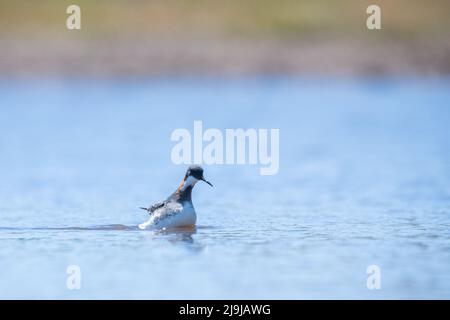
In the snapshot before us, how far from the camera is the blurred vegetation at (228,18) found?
41438 mm

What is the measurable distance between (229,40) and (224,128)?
12.6 metres

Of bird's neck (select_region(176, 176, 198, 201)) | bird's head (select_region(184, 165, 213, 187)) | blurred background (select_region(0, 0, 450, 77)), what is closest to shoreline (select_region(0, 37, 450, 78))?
blurred background (select_region(0, 0, 450, 77))

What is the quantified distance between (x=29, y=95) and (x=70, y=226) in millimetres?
22497

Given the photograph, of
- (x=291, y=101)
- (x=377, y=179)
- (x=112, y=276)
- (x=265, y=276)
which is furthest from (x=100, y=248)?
(x=291, y=101)

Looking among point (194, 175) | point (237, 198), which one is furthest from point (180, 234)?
point (237, 198)

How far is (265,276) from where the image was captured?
1254 centimetres

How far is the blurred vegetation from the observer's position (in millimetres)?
41438

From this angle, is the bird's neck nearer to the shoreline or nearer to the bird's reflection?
the bird's reflection

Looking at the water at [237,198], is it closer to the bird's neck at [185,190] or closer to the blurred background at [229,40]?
the bird's neck at [185,190]

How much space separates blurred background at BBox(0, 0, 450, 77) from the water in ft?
6.41

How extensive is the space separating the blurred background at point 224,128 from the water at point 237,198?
0.04 metres

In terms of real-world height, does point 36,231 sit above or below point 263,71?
below

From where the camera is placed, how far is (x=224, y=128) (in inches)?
1117
